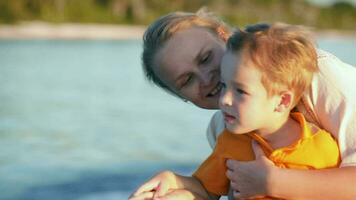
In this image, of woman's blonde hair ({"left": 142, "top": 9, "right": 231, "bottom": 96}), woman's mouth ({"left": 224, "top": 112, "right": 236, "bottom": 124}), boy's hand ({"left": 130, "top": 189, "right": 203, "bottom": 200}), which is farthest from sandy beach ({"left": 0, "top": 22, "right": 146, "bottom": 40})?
woman's mouth ({"left": 224, "top": 112, "right": 236, "bottom": 124})

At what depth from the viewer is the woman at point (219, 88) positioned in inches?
74.4

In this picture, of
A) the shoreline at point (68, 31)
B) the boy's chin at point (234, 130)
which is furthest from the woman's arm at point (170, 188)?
the shoreline at point (68, 31)

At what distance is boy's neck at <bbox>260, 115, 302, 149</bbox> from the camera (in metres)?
1.95

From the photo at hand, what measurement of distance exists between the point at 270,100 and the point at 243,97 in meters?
0.07

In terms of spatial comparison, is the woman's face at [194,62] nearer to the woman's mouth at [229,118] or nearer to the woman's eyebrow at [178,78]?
the woman's eyebrow at [178,78]

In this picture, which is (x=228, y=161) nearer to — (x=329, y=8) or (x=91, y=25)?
(x=91, y=25)

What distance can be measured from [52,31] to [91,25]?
6833 mm

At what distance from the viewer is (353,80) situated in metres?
1.94

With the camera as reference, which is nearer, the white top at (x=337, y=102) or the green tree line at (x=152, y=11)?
the white top at (x=337, y=102)

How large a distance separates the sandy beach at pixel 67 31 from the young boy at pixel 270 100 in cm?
2765

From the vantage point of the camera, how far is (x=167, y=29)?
2.15m

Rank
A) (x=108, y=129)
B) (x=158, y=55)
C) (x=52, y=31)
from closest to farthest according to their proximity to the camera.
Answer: (x=158, y=55)
(x=108, y=129)
(x=52, y=31)

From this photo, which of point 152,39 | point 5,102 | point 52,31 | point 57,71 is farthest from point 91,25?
point 152,39

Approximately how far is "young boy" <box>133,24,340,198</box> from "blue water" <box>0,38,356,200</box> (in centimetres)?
369
